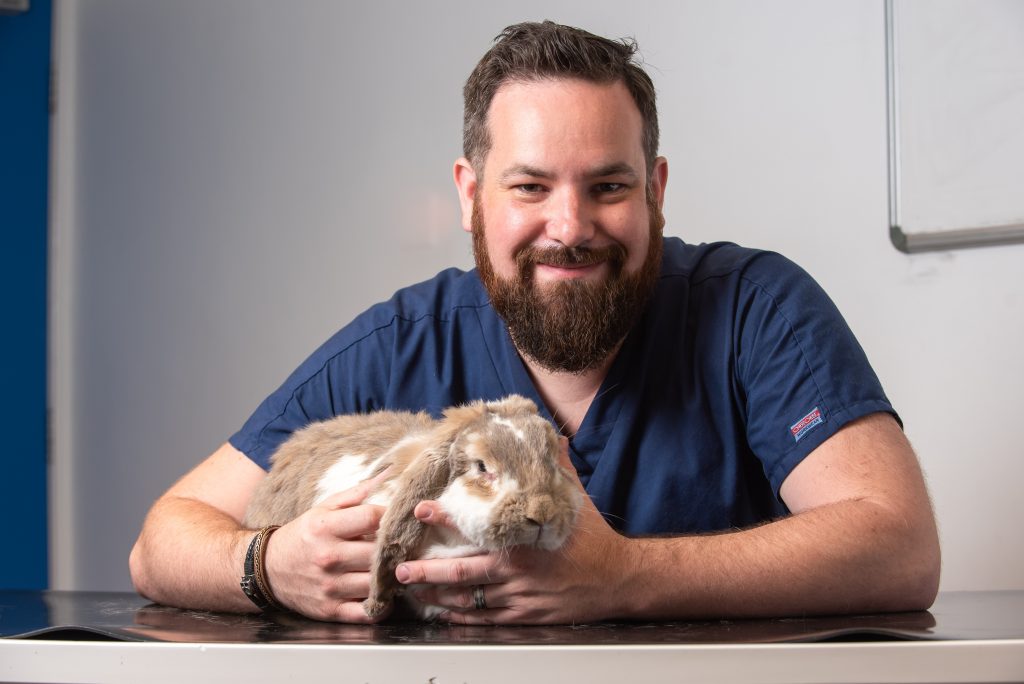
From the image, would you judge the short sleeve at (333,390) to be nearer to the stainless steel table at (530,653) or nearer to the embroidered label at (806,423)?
the stainless steel table at (530,653)

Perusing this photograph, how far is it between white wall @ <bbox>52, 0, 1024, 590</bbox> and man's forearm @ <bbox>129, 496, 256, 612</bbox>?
1.68 meters

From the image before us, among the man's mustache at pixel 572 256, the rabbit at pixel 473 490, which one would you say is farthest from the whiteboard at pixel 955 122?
the rabbit at pixel 473 490

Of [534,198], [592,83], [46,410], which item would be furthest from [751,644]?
[46,410]

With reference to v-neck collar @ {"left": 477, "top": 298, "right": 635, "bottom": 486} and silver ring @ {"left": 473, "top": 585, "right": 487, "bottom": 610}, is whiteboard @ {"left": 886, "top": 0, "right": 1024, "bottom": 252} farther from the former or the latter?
silver ring @ {"left": 473, "top": 585, "right": 487, "bottom": 610}

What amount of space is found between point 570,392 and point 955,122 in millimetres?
1403

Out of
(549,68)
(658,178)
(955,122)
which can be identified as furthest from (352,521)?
(955,122)

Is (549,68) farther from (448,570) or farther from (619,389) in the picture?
(448,570)

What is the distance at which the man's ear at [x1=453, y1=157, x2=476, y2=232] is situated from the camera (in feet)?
6.65

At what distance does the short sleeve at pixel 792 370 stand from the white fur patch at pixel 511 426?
57 centimetres

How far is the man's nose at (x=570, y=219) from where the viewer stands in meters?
1.74

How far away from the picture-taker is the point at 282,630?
1337 mm

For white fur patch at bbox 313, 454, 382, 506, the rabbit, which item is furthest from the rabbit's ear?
white fur patch at bbox 313, 454, 382, 506

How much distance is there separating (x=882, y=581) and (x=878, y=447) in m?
0.23

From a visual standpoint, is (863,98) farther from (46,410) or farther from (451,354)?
(46,410)
